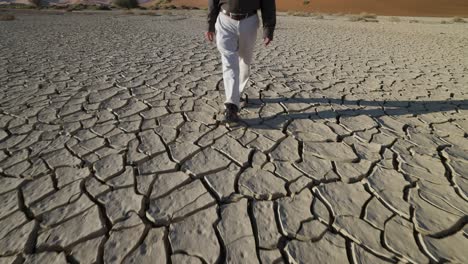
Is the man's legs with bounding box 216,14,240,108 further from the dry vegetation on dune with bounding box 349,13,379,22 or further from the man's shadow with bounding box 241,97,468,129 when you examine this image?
the dry vegetation on dune with bounding box 349,13,379,22

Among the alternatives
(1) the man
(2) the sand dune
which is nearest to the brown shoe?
(1) the man

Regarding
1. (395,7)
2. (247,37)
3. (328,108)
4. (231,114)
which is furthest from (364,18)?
(231,114)

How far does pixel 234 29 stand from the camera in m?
2.03

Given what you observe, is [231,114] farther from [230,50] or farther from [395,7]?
[395,7]

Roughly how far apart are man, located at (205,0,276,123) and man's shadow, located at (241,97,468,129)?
33 centimetres

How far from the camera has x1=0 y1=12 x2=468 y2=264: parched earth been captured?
1.22 meters

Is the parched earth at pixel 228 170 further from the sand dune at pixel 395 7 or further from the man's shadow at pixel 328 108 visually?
the sand dune at pixel 395 7

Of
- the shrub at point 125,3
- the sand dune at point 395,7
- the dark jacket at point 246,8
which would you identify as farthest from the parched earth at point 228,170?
the sand dune at point 395,7

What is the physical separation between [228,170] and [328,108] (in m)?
1.36

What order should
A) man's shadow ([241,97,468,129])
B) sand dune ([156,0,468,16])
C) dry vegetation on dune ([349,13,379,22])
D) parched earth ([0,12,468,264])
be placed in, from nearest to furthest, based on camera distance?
parched earth ([0,12,468,264])
man's shadow ([241,97,468,129])
dry vegetation on dune ([349,13,379,22])
sand dune ([156,0,468,16])

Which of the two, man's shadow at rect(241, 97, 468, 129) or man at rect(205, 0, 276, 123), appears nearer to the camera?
man at rect(205, 0, 276, 123)

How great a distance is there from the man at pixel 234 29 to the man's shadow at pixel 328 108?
0.33m

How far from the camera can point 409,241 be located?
1243 mm

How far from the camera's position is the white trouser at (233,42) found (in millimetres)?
2029
